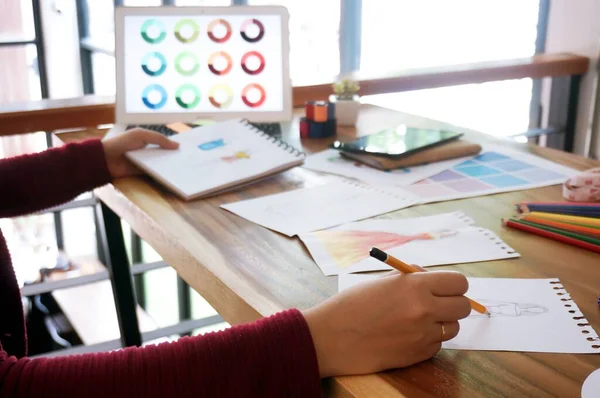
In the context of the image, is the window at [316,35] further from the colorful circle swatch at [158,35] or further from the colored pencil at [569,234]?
the colored pencil at [569,234]

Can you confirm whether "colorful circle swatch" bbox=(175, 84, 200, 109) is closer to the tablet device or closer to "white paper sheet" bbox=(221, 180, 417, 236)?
the tablet device

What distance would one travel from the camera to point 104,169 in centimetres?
130

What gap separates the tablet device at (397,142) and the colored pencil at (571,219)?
0.36 metres

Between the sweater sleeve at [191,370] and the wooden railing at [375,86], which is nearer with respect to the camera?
the sweater sleeve at [191,370]

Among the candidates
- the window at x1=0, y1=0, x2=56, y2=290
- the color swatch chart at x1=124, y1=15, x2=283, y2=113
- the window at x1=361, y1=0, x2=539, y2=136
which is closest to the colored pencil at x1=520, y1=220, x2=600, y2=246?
the color swatch chart at x1=124, y1=15, x2=283, y2=113

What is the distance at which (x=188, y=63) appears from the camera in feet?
5.29

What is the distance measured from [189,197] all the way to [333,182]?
0.26 m

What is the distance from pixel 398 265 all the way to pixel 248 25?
105 cm

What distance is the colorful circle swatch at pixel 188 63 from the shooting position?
63.2 inches

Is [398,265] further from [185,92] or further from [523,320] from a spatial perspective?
[185,92]

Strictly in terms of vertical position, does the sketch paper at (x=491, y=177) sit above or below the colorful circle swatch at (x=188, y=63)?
below

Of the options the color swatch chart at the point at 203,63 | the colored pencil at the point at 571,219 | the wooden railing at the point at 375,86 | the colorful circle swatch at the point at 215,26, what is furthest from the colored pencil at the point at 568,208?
→ the wooden railing at the point at 375,86

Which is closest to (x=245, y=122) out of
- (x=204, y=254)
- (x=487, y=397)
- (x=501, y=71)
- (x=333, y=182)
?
(x=333, y=182)

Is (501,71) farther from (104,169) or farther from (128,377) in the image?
(128,377)
